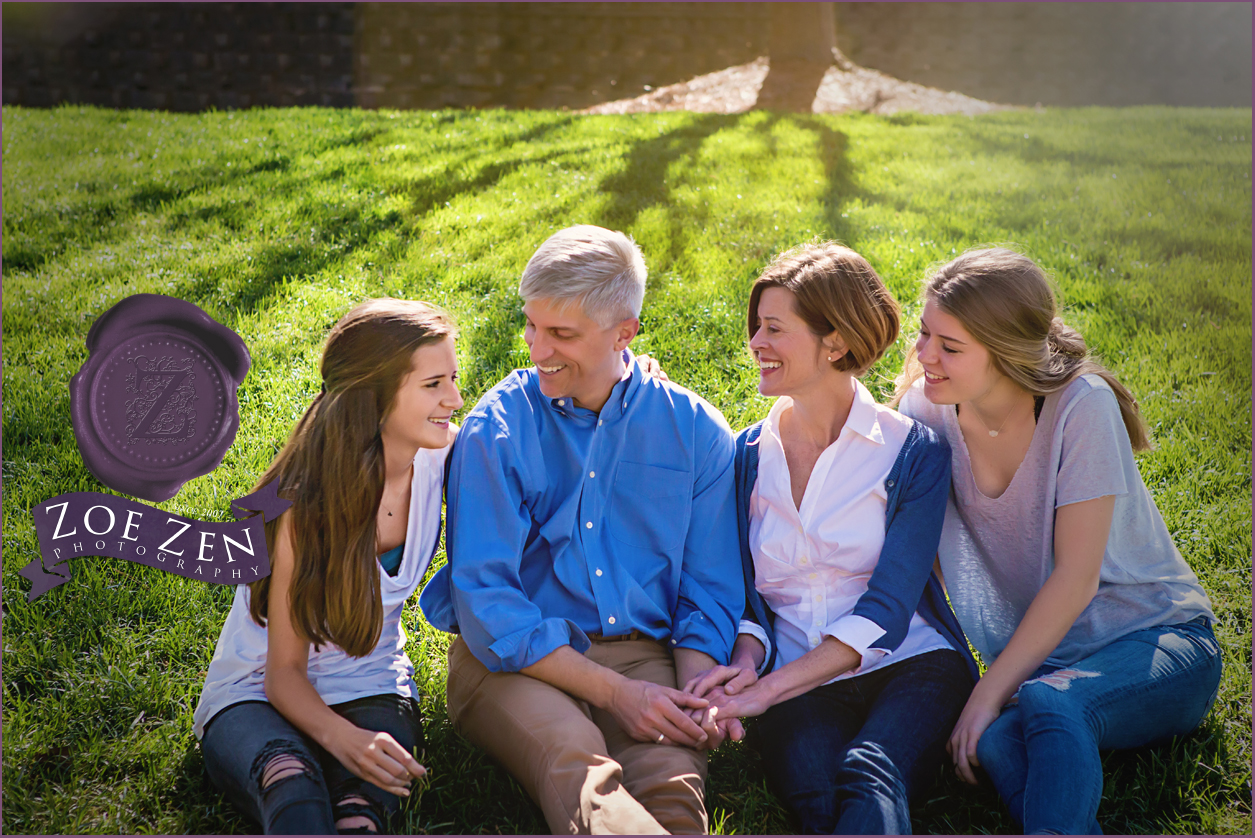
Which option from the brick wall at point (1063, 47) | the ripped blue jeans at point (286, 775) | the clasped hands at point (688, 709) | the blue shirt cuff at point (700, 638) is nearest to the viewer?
the ripped blue jeans at point (286, 775)

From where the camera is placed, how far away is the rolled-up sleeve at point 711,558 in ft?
8.32

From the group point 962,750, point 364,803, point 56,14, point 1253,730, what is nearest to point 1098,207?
point 1253,730

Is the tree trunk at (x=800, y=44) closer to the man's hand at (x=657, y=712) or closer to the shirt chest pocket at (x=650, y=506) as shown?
the shirt chest pocket at (x=650, y=506)

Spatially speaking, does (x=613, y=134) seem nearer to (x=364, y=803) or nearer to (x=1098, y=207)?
(x=1098, y=207)

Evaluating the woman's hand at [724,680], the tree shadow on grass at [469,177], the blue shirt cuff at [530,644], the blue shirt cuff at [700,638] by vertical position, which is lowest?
the woman's hand at [724,680]

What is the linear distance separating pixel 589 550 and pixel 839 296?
99 cm

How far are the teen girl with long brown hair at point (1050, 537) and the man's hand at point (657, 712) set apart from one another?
700 millimetres

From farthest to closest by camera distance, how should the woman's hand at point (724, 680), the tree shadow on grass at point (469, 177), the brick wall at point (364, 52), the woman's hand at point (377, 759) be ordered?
the brick wall at point (364, 52)
the tree shadow on grass at point (469, 177)
the woman's hand at point (724, 680)
the woman's hand at point (377, 759)

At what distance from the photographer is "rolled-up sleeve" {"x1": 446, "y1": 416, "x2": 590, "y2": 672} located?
91.4 inches

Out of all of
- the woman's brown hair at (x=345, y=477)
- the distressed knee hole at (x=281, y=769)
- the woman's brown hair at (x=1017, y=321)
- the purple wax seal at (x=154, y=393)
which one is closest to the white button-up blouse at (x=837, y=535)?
the woman's brown hair at (x=1017, y=321)

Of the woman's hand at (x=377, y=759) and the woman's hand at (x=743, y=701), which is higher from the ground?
the woman's hand at (x=743, y=701)

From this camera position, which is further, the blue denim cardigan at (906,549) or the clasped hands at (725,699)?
the blue denim cardigan at (906,549)

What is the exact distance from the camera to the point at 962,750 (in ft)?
7.64

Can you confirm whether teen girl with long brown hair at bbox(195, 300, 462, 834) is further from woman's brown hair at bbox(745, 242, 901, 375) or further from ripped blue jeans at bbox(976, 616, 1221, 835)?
ripped blue jeans at bbox(976, 616, 1221, 835)
